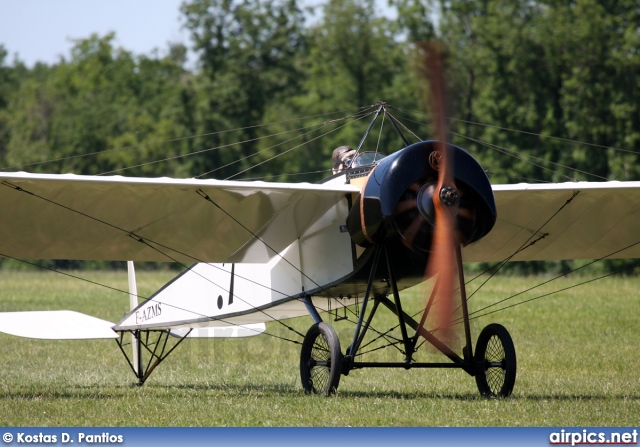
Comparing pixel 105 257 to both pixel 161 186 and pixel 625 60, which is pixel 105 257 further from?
pixel 625 60

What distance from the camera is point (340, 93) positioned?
2025 inches

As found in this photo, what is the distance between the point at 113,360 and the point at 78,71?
58.8 meters

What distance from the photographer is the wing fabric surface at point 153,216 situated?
9578mm

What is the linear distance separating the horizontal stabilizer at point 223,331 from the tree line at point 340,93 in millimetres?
20900

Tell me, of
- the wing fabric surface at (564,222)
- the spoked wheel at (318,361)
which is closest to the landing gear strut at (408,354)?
the spoked wheel at (318,361)

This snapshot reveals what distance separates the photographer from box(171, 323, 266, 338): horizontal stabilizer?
44.8 ft

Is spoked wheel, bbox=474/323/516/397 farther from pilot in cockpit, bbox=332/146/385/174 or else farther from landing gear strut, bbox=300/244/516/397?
pilot in cockpit, bbox=332/146/385/174

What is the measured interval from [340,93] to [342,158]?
134ft

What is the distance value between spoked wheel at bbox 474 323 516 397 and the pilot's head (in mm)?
2576

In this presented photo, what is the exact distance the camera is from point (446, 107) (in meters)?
9.20

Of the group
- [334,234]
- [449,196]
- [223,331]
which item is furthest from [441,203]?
→ [223,331]

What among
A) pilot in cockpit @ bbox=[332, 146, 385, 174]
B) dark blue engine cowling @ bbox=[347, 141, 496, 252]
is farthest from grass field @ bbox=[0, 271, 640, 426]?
pilot in cockpit @ bbox=[332, 146, 385, 174]

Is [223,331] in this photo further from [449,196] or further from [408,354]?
[449,196]

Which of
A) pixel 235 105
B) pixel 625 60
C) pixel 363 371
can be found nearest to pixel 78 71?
pixel 235 105
